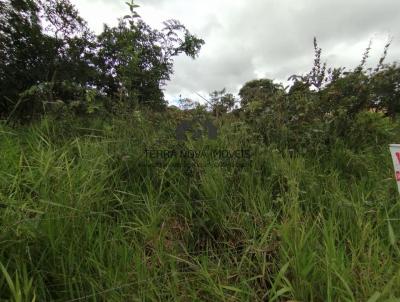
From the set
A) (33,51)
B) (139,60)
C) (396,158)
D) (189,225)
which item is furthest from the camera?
(33,51)

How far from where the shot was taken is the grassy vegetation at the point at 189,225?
132 cm

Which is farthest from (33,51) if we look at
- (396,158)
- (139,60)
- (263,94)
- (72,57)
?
(396,158)

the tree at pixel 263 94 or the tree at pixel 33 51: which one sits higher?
the tree at pixel 33 51

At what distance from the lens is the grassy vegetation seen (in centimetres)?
132

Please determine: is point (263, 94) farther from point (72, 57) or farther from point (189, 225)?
point (72, 57)

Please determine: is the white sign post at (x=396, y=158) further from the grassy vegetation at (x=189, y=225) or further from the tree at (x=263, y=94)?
the tree at (x=263, y=94)

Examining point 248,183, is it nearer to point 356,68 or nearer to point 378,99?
point 356,68

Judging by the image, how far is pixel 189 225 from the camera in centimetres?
186

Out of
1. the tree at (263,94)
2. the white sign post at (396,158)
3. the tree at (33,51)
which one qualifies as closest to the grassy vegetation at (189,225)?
the white sign post at (396,158)

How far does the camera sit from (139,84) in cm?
356

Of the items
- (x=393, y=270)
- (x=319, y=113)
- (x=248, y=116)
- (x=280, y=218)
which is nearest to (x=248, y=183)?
(x=280, y=218)

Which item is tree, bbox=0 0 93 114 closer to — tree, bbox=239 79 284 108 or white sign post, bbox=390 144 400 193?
tree, bbox=239 79 284 108

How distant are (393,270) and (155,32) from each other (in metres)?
4.30

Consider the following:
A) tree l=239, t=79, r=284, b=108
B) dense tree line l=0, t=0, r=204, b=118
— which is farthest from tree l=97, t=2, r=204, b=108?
tree l=239, t=79, r=284, b=108
